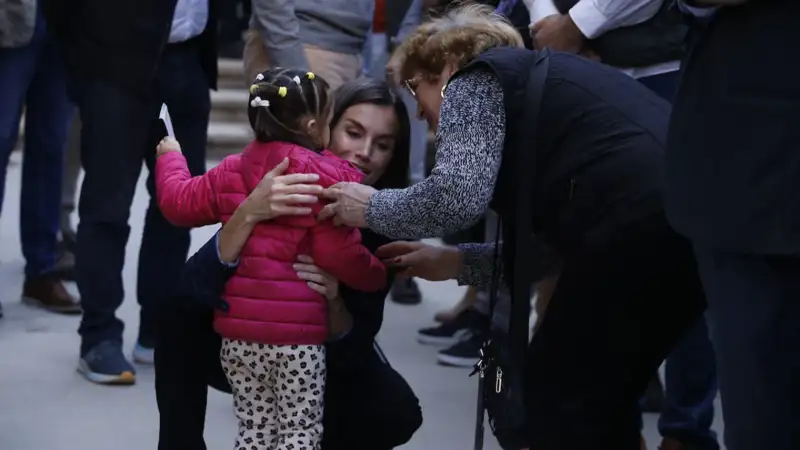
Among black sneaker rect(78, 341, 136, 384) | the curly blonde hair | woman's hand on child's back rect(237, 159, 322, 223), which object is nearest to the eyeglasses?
the curly blonde hair

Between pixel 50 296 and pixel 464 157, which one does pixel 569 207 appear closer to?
pixel 464 157

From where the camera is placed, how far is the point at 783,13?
2.00 metres

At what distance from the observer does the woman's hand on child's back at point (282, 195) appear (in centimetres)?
263

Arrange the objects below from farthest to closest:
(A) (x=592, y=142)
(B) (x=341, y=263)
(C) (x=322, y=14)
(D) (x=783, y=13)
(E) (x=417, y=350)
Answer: (E) (x=417, y=350), (C) (x=322, y=14), (B) (x=341, y=263), (A) (x=592, y=142), (D) (x=783, y=13)

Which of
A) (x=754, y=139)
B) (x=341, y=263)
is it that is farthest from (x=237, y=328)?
(x=754, y=139)

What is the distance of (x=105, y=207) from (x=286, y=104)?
1.46 meters

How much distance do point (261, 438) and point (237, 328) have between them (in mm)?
257

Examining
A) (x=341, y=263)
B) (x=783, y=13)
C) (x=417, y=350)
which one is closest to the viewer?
(x=783, y=13)

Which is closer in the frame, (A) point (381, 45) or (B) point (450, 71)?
(B) point (450, 71)

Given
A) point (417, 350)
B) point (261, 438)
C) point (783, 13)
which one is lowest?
point (417, 350)

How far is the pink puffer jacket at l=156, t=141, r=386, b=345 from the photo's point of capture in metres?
2.71

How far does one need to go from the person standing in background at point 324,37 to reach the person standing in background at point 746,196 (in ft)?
6.73

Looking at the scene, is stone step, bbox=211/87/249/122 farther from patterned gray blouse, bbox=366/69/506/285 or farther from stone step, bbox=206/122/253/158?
patterned gray blouse, bbox=366/69/506/285

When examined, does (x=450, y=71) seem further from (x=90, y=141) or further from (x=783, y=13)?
(x=90, y=141)
